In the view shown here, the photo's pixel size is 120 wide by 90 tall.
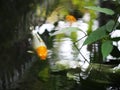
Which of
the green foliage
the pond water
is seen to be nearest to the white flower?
the pond water

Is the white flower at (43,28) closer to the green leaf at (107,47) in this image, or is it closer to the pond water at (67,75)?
the pond water at (67,75)

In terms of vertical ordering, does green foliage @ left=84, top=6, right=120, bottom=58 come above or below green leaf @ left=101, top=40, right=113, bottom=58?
above

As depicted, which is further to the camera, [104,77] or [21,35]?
[21,35]

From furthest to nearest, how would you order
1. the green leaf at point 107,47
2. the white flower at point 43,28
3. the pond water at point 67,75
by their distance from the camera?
1. the white flower at point 43,28
2. the pond water at point 67,75
3. the green leaf at point 107,47

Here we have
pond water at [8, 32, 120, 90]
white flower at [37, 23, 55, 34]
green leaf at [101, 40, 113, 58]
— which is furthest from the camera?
white flower at [37, 23, 55, 34]

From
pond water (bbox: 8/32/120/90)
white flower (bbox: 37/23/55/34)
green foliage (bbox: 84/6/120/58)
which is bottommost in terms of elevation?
pond water (bbox: 8/32/120/90)

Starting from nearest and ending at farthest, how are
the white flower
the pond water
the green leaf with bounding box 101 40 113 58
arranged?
the green leaf with bounding box 101 40 113 58
the pond water
the white flower

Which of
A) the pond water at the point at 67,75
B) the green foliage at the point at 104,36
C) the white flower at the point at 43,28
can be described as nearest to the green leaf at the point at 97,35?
the green foliage at the point at 104,36

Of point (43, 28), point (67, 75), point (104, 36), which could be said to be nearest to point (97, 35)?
point (104, 36)

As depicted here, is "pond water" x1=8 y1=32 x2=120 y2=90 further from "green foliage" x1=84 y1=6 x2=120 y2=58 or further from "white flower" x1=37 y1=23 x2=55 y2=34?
"white flower" x1=37 y1=23 x2=55 y2=34

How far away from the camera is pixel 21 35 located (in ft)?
6.56

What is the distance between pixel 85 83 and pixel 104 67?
0.14m

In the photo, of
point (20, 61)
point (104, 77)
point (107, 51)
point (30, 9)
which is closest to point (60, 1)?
point (30, 9)

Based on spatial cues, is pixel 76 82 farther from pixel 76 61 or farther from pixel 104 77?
pixel 76 61
